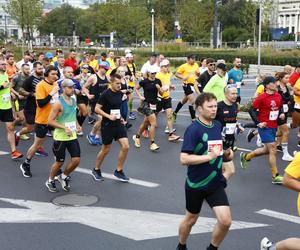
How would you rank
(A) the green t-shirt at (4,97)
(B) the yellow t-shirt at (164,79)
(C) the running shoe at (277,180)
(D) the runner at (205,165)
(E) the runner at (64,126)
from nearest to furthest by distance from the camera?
1. (D) the runner at (205,165)
2. (E) the runner at (64,126)
3. (C) the running shoe at (277,180)
4. (A) the green t-shirt at (4,97)
5. (B) the yellow t-shirt at (164,79)

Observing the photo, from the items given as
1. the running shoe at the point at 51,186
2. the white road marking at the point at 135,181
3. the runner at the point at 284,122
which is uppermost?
the runner at the point at 284,122

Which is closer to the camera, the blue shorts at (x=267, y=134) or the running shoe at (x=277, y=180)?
the running shoe at (x=277, y=180)

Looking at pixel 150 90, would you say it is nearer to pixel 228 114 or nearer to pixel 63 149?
pixel 228 114

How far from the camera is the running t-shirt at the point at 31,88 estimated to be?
10.0 metres

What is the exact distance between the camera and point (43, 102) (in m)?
8.74

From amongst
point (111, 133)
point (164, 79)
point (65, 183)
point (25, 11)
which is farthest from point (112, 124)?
point (25, 11)

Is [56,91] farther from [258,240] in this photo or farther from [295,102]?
[295,102]

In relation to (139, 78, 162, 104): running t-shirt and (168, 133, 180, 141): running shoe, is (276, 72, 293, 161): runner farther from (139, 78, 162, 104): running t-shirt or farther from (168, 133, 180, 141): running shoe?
(139, 78, 162, 104): running t-shirt

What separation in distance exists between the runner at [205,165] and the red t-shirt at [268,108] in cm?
355

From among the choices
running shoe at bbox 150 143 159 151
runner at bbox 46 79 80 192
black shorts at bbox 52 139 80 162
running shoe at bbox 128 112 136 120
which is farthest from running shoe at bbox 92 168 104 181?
running shoe at bbox 128 112 136 120

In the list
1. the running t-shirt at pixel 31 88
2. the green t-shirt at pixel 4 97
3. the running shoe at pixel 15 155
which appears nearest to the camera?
the green t-shirt at pixel 4 97

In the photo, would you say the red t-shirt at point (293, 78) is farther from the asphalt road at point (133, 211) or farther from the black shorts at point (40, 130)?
the black shorts at point (40, 130)

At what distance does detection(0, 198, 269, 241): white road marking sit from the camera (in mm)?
6137

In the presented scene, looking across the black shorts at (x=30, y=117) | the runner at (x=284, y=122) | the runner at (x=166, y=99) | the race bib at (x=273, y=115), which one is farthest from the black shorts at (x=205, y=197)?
the runner at (x=166, y=99)
